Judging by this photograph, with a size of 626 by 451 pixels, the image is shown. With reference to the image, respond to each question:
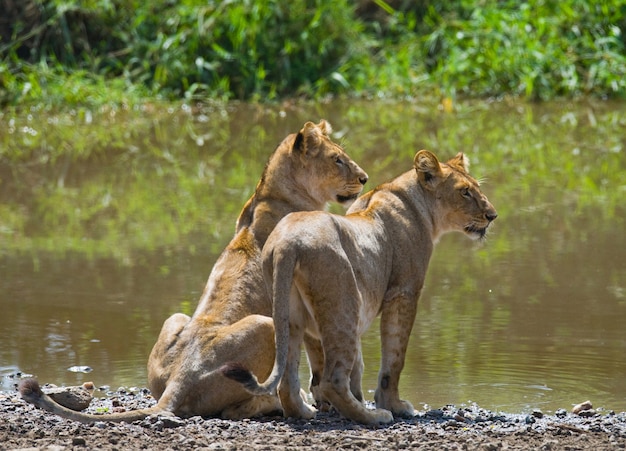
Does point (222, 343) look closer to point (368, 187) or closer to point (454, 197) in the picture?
point (454, 197)

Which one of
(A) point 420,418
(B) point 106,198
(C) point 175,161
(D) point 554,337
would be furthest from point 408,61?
(A) point 420,418

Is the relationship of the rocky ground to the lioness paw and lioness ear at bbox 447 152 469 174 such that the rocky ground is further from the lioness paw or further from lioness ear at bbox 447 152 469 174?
lioness ear at bbox 447 152 469 174

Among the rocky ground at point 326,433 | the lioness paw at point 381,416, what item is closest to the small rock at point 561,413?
the rocky ground at point 326,433

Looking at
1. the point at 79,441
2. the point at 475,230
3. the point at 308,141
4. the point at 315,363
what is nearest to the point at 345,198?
the point at 308,141

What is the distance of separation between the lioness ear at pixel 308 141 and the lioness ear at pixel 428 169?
662mm

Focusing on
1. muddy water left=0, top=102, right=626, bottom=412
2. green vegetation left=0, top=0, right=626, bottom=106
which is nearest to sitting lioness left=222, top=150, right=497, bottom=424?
Answer: muddy water left=0, top=102, right=626, bottom=412

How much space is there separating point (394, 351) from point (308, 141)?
1.42 metres

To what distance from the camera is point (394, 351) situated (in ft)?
19.5

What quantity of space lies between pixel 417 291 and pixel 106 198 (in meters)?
6.37

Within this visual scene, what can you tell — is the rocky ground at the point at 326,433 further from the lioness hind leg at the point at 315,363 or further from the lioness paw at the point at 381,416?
the lioness hind leg at the point at 315,363

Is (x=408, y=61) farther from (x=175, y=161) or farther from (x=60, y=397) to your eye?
(x=60, y=397)

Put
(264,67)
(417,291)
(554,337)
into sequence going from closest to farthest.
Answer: (417,291), (554,337), (264,67)

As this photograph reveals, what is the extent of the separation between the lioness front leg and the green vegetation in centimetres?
1161

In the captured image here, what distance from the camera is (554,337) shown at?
7258 millimetres
